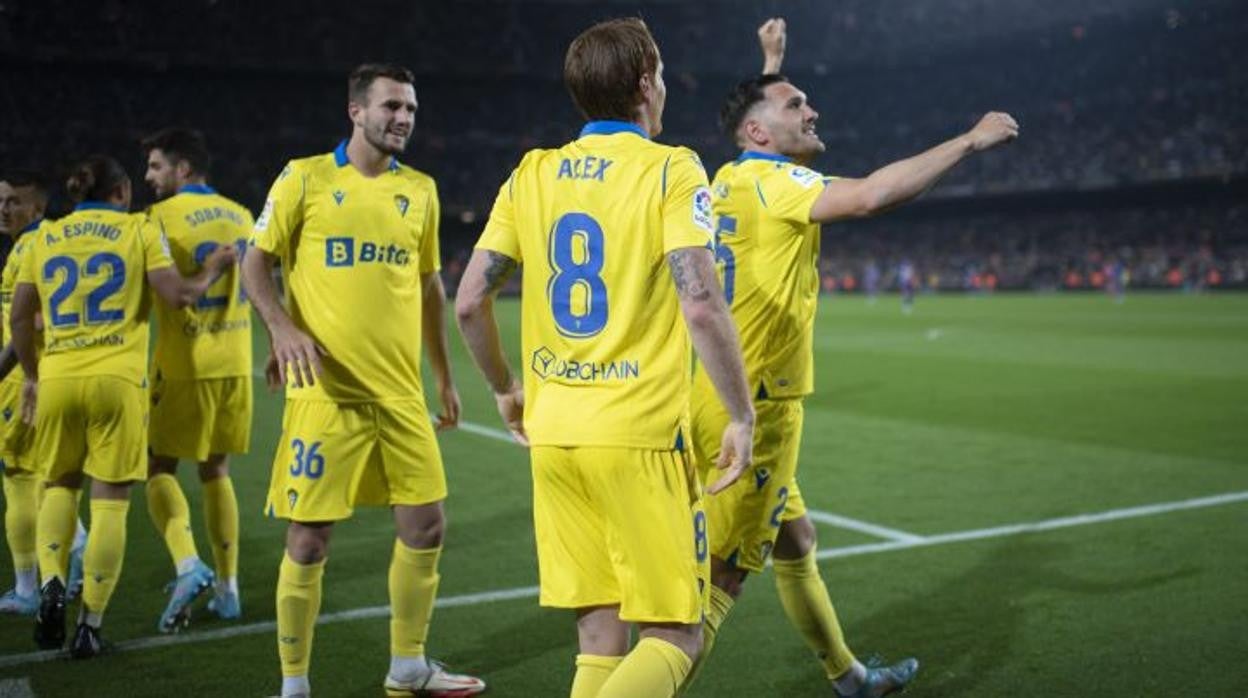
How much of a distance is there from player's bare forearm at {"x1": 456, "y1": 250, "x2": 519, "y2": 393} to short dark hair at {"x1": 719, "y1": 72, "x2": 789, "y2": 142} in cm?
127

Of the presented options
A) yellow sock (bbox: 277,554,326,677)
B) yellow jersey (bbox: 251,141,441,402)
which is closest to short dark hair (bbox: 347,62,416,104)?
yellow jersey (bbox: 251,141,441,402)

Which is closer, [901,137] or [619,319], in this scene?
[619,319]

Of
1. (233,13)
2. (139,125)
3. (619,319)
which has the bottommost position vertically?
(619,319)

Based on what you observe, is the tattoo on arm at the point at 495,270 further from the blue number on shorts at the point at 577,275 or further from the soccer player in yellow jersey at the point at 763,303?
the soccer player in yellow jersey at the point at 763,303

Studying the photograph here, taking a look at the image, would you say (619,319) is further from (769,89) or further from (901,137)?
(901,137)

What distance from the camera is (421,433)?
4.82 metres

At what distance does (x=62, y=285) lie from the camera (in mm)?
5586

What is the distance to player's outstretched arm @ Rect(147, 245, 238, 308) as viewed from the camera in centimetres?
556

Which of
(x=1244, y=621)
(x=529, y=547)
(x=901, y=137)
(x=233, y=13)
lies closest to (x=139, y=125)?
(x=233, y=13)

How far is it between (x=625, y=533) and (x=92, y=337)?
3528mm

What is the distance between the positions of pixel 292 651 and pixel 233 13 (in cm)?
5327

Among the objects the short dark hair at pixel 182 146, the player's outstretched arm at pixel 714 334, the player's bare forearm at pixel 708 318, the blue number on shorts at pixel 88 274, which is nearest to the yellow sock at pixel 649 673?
the player's outstretched arm at pixel 714 334

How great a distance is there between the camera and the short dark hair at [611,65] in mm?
3109

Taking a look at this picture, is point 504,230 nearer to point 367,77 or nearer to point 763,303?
point 763,303
